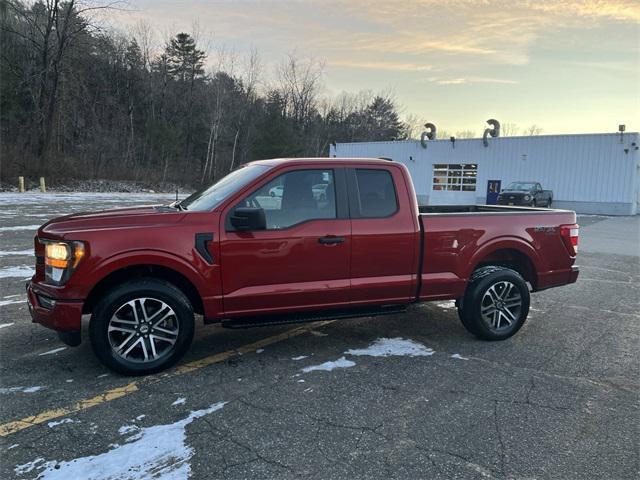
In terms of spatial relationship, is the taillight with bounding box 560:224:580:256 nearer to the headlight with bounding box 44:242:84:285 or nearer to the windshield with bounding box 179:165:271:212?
the windshield with bounding box 179:165:271:212

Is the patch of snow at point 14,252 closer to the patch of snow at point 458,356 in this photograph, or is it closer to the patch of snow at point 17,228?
the patch of snow at point 17,228

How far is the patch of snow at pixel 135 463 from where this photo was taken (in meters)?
2.75

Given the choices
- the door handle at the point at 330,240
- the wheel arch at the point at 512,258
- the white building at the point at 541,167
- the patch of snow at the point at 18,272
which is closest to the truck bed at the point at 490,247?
the wheel arch at the point at 512,258

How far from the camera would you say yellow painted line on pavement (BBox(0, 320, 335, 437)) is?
3.26 meters

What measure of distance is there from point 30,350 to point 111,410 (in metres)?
1.62

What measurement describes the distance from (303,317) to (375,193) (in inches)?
55.8

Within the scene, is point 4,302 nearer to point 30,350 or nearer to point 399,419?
point 30,350

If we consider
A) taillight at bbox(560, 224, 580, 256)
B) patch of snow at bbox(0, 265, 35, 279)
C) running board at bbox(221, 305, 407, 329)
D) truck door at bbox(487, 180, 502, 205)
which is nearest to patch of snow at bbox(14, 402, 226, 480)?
running board at bbox(221, 305, 407, 329)

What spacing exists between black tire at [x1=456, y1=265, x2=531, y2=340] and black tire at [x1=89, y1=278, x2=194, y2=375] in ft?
9.44

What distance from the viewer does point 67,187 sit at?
105 ft

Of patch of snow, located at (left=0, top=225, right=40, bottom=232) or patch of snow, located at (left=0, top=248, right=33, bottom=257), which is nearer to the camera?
patch of snow, located at (left=0, top=248, right=33, bottom=257)

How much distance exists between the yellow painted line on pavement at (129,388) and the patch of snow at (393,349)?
2.64 ft

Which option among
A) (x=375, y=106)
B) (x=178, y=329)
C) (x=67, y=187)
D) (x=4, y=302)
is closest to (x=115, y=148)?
(x=67, y=187)

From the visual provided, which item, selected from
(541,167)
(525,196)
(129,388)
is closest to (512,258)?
(129,388)
